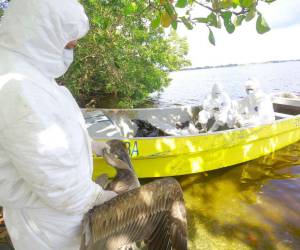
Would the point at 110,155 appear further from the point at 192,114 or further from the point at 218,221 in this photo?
the point at 192,114

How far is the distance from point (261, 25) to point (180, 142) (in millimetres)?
3815

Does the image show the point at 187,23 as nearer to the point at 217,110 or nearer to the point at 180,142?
the point at 180,142

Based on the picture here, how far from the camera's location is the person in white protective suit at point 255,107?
7148 mm

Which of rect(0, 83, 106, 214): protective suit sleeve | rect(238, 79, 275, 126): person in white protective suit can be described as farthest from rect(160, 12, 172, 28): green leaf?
rect(238, 79, 275, 126): person in white protective suit

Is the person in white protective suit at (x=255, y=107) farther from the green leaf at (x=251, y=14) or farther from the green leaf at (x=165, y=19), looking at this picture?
the green leaf at (x=251, y=14)

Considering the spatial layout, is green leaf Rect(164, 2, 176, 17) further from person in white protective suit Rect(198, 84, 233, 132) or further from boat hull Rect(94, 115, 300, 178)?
person in white protective suit Rect(198, 84, 233, 132)

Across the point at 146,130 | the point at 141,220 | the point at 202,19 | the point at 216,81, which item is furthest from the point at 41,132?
the point at 216,81

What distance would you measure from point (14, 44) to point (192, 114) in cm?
734

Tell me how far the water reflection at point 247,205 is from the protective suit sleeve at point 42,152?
350cm

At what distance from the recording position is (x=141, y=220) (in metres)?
1.49

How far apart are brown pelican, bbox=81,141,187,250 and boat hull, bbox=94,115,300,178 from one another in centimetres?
353

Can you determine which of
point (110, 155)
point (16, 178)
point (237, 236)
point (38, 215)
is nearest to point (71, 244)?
point (38, 215)

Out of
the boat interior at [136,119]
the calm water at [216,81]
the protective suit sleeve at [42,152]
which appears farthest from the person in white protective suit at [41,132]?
the calm water at [216,81]

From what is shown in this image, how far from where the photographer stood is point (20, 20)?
1.22 metres
